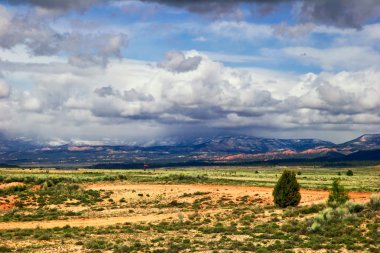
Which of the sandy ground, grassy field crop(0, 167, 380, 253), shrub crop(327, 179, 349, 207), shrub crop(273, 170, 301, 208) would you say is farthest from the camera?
shrub crop(273, 170, 301, 208)

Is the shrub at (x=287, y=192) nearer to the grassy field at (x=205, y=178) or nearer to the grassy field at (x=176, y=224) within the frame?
the grassy field at (x=176, y=224)

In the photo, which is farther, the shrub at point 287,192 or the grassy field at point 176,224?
the shrub at point 287,192

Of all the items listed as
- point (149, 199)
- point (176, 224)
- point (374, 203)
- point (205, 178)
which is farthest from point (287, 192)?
point (205, 178)

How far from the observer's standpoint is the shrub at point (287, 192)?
157ft

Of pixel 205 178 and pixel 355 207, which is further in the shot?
pixel 205 178

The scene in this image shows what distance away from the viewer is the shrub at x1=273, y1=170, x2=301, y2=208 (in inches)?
1890

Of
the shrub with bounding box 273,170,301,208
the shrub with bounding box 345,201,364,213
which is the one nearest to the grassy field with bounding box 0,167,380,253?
the shrub with bounding box 345,201,364,213

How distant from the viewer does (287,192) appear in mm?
48031

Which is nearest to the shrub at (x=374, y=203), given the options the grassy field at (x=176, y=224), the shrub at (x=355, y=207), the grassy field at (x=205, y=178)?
the grassy field at (x=176, y=224)

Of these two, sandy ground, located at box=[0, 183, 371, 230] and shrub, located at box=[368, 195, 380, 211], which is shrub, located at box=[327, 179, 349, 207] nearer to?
shrub, located at box=[368, 195, 380, 211]

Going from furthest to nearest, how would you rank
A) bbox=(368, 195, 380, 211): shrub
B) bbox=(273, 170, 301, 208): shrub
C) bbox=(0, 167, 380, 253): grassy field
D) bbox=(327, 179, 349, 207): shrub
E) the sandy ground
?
bbox=(273, 170, 301, 208): shrub → the sandy ground → bbox=(327, 179, 349, 207): shrub → bbox=(368, 195, 380, 211): shrub → bbox=(0, 167, 380, 253): grassy field

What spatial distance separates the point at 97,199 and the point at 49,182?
1625 centimetres

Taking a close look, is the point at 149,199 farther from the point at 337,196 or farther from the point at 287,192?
the point at 337,196

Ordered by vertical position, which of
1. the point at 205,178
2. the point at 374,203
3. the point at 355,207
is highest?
the point at 374,203
